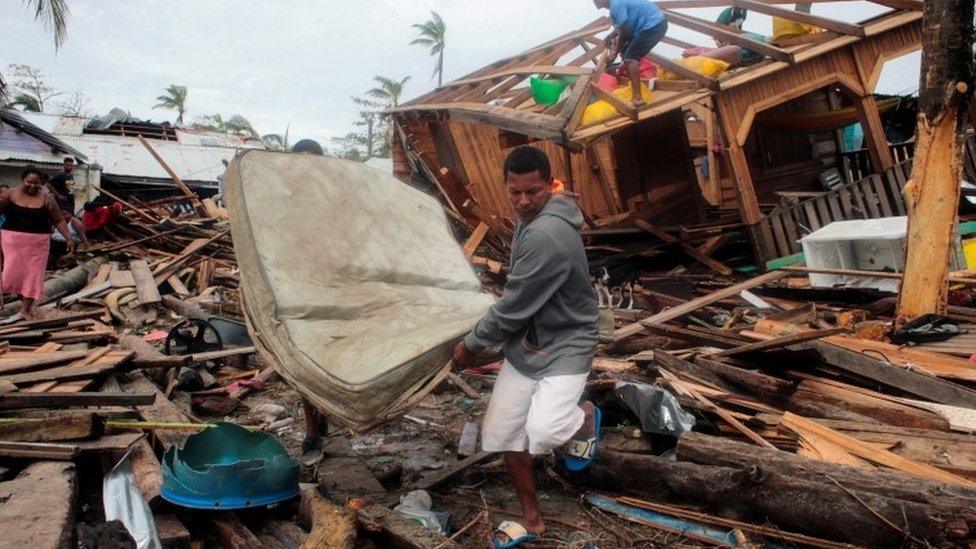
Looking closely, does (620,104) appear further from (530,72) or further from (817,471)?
(817,471)

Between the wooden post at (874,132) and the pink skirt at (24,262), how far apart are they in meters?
11.1

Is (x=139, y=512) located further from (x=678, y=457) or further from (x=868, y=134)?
(x=868, y=134)

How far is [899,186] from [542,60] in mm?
5609

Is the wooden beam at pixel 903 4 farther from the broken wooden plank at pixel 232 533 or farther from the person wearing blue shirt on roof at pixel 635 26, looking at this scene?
the broken wooden plank at pixel 232 533

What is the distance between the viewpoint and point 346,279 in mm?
3469

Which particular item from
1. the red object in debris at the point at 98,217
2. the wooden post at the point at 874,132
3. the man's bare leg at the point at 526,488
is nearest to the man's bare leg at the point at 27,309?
the red object in debris at the point at 98,217

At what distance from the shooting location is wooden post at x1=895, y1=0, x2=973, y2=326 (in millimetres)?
4699

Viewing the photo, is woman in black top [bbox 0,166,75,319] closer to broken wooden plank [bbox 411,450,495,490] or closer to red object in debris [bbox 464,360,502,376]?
red object in debris [bbox 464,360,502,376]

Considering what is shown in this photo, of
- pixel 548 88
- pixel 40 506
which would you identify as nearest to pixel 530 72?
pixel 548 88

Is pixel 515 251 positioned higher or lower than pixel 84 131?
lower

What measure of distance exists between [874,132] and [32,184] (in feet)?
36.6

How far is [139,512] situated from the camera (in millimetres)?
2967

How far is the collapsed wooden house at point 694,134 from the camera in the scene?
8086mm

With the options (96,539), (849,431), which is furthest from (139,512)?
(849,431)
